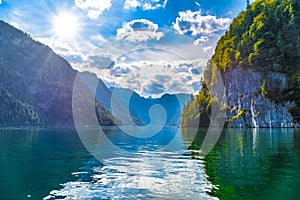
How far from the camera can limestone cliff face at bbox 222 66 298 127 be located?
136 metres

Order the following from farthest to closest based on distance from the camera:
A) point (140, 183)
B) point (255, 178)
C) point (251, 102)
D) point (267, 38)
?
point (251, 102)
point (267, 38)
point (255, 178)
point (140, 183)

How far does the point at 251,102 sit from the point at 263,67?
19497 millimetres

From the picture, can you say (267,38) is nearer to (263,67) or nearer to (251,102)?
(263,67)

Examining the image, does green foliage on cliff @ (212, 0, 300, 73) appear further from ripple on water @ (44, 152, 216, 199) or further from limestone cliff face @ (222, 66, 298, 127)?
ripple on water @ (44, 152, 216, 199)

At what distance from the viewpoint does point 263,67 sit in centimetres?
14562

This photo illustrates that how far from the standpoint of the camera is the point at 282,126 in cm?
13488

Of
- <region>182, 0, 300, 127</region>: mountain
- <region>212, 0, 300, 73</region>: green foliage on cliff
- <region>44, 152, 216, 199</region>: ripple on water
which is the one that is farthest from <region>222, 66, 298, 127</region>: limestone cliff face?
<region>44, 152, 216, 199</region>: ripple on water

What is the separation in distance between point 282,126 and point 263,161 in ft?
387

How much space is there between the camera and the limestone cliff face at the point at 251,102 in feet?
448

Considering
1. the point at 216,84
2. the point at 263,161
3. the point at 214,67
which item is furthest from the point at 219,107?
the point at 263,161

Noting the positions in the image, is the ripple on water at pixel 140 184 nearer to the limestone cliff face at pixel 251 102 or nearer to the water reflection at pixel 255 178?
the water reflection at pixel 255 178

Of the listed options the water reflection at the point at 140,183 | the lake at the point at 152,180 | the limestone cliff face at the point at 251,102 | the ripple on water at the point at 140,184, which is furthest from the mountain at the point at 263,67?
the ripple on water at the point at 140,184

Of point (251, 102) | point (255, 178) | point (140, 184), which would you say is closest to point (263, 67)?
point (251, 102)

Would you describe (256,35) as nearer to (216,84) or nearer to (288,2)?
(288,2)
